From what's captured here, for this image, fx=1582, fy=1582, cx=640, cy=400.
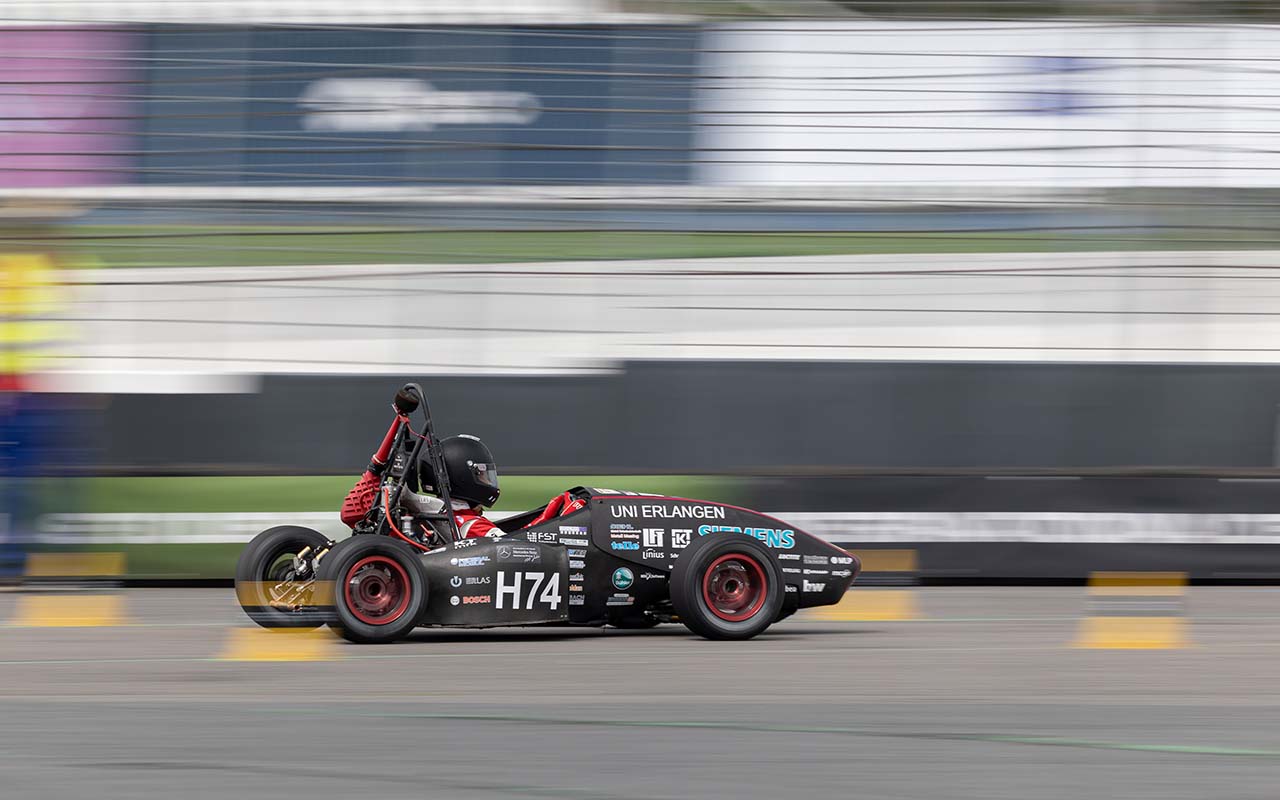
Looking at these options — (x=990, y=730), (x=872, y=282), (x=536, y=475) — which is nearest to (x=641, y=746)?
(x=990, y=730)

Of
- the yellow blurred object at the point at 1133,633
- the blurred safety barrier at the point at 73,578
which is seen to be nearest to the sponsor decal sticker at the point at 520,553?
the yellow blurred object at the point at 1133,633

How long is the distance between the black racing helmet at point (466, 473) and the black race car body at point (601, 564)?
199 mm

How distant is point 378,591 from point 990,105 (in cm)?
587

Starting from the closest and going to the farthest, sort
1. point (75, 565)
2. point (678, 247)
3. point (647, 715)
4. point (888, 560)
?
point (647, 715), point (75, 565), point (888, 560), point (678, 247)

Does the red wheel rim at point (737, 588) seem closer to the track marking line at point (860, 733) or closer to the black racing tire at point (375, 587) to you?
the black racing tire at point (375, 587)

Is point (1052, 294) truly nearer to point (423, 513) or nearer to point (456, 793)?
point (423, 513)

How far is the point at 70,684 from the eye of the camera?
6.29m

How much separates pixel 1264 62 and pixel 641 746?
778 cm

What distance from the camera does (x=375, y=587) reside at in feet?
23.5

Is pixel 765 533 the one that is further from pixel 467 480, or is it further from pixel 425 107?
pixel 425 107

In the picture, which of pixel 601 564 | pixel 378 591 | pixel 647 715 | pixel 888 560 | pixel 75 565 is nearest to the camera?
pixel 647 715

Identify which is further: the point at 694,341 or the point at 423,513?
the point at 694,341

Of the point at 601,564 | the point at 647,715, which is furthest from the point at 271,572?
the point at 647,715

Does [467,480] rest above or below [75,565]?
above
